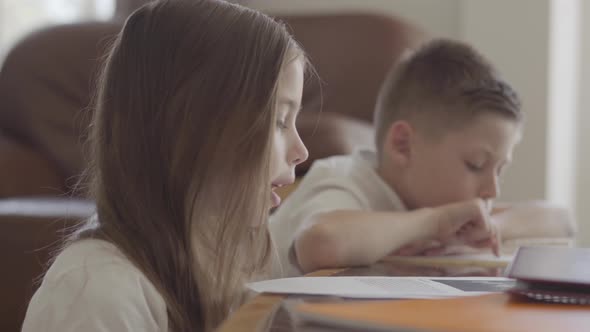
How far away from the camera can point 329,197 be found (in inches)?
48.3

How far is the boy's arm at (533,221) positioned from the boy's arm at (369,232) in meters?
0.17

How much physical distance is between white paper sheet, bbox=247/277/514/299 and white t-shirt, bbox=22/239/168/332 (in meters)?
0.14

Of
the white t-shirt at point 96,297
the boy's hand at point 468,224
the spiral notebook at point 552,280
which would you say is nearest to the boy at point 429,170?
the boy's hand at point 468,224

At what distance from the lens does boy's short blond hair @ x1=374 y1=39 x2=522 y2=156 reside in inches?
55.4

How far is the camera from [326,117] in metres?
2.12

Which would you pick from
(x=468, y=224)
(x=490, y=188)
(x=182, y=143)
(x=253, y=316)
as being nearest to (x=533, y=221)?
(x=490, y=188)

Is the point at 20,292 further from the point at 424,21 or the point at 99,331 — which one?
the point at 424,21

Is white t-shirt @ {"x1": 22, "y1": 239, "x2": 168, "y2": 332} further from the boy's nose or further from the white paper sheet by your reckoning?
the boy's nose

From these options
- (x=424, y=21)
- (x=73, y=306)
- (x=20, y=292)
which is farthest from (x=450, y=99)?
(x=424, y=21)

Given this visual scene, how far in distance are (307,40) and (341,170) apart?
1.26m

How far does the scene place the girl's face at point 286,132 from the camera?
94 cm

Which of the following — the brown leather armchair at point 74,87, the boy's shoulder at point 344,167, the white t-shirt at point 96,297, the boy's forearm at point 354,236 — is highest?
the white t-shirt at point 96,297

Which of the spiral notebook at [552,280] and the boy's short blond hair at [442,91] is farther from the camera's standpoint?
the boy's short blond hair at [442,91]

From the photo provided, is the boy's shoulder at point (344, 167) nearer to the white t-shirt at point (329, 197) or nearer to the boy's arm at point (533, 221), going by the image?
the white t-shirt at point (329, 197)
